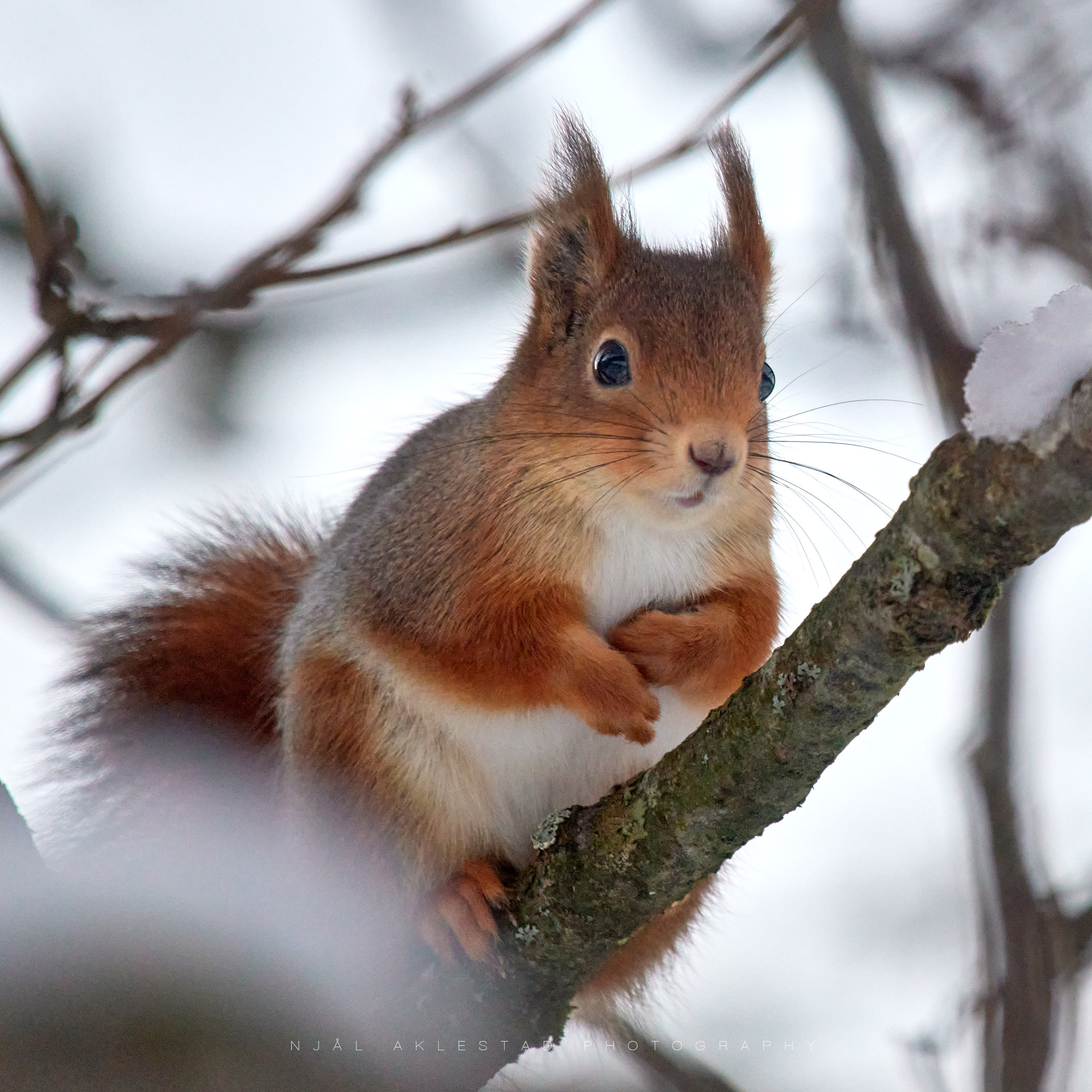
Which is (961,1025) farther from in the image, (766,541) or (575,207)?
(575,207)

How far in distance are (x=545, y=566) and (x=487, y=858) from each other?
0.54m

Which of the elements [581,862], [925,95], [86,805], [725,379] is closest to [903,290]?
[725,379]

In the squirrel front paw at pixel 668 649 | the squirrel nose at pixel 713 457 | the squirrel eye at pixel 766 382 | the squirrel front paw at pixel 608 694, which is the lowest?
the squirrel front paw at pixel 608 694

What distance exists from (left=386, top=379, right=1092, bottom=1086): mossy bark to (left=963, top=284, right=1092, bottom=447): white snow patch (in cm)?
2

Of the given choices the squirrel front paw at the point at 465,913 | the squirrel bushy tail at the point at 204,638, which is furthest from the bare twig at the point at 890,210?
the squirrel bushy tail at the point at 204,638

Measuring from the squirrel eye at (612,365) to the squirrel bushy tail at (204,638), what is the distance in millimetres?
1041

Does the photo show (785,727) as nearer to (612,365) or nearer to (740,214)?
(612,365)

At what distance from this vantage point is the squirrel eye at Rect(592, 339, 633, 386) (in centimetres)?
224

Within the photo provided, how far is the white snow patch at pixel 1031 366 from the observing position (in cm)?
117

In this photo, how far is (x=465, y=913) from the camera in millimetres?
2201

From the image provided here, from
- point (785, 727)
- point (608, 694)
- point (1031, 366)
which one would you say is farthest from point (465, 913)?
point (1031, 366)

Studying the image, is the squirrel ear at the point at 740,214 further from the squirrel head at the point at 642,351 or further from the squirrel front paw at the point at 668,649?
the squirrel front paw at the point at 668,649

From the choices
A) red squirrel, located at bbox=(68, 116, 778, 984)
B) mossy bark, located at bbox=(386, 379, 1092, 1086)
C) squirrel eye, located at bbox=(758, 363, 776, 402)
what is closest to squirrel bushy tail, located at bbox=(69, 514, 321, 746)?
red squirrel, located at bbox=(68, 116, 778, 984)

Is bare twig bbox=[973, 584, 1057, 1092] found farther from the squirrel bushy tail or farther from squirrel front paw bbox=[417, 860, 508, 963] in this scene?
the squirrel bushy tail
